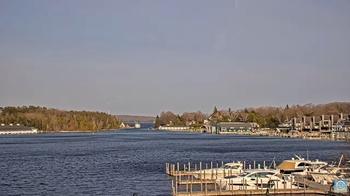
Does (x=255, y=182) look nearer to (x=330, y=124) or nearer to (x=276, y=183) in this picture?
(x=276, y=183)

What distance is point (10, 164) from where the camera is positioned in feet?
284

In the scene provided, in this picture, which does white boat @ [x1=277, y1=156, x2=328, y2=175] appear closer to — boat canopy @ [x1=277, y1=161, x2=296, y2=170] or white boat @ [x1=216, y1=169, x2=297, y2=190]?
boat canopy @ [x1=277, y1=161, x2=296, y2=170]

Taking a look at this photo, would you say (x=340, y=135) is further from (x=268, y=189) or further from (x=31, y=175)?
(x=268, y=189)

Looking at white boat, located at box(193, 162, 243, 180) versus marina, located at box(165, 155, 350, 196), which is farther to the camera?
white boat, located at box(193, 162, 243, 180)

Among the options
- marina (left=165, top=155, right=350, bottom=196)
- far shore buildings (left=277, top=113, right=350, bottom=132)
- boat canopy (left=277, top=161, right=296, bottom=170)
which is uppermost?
far shore buildings (left=277, top=113, right=350, bottom=132)

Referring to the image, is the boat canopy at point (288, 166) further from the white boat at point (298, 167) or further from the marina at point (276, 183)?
the marina at point (276, 183)

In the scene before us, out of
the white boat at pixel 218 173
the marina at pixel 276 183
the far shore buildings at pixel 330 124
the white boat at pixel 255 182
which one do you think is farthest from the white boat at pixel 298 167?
the far shore buildings at pixel 330 124

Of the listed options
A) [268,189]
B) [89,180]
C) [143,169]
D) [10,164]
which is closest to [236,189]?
[268,189]

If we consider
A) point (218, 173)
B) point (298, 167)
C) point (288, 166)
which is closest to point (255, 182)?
point (218, 173)

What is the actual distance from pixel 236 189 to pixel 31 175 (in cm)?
2947

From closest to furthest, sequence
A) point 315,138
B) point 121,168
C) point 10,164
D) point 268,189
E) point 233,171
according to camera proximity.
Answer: point 268,189, point 233,171, point 121,168, point 10,164, point 315,138

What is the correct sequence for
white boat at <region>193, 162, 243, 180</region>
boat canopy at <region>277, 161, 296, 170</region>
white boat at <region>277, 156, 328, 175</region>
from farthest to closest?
boat canopy at <region>277, 161, 296, 170</region> < white boat at <region>193, 162, 243, 180</region> < white boat at <region>277, 156, 328, 175</region>

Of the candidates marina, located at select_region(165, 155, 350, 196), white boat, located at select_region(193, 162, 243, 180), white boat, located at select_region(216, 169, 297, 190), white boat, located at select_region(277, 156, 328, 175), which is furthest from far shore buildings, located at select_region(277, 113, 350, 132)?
white boat, located at select_region(216, 169, 297, 190)

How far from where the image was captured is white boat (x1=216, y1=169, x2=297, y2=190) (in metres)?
46.3
